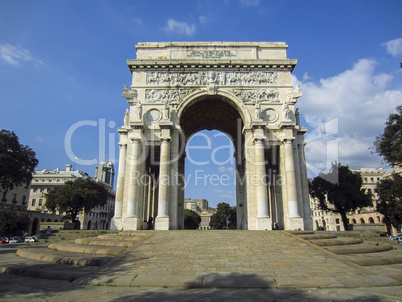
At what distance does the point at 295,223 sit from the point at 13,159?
28.6 meters

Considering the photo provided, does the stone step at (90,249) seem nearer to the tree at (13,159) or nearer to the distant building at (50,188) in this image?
the tree at (13,159)

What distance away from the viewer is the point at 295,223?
75.5ft

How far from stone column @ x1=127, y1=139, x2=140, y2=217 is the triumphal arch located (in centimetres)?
8

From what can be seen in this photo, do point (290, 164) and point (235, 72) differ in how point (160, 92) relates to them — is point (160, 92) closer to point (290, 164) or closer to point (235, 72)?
point (235, 72)

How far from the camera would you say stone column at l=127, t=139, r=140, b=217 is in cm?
2346

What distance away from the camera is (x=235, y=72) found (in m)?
27.6

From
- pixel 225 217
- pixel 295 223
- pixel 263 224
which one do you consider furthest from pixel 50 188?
pixel 295 223

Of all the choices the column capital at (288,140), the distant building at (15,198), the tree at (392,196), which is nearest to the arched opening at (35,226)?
the distant building at (15,198)

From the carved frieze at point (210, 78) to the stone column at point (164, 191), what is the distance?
245 inches

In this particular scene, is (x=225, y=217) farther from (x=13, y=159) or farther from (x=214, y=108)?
(x=13, y=159)

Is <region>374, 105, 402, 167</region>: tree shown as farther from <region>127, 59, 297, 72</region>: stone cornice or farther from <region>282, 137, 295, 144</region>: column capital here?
<region>127, 59, 297, 72</region>: stone cornice

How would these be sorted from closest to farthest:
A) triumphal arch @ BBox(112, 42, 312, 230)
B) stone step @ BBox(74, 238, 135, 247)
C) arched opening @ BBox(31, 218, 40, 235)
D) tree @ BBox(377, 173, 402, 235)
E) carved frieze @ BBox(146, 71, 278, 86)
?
1. stone step @ BBox(74, 238, 135, 247)
2. triumphal arch @ BBox(112, 42, 312, 230)
3. carved frieze @ BBox(146, 71, 278, 86)
4. tree @ BBox(377, 173, 402, 235)
5. arched opening @ BBox(31, 218, 40, 235)

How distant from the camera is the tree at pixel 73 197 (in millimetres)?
45719

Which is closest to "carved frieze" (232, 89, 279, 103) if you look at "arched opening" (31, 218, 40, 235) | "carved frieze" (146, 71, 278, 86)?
"carved frieze" (146, 71, 278, 86)
